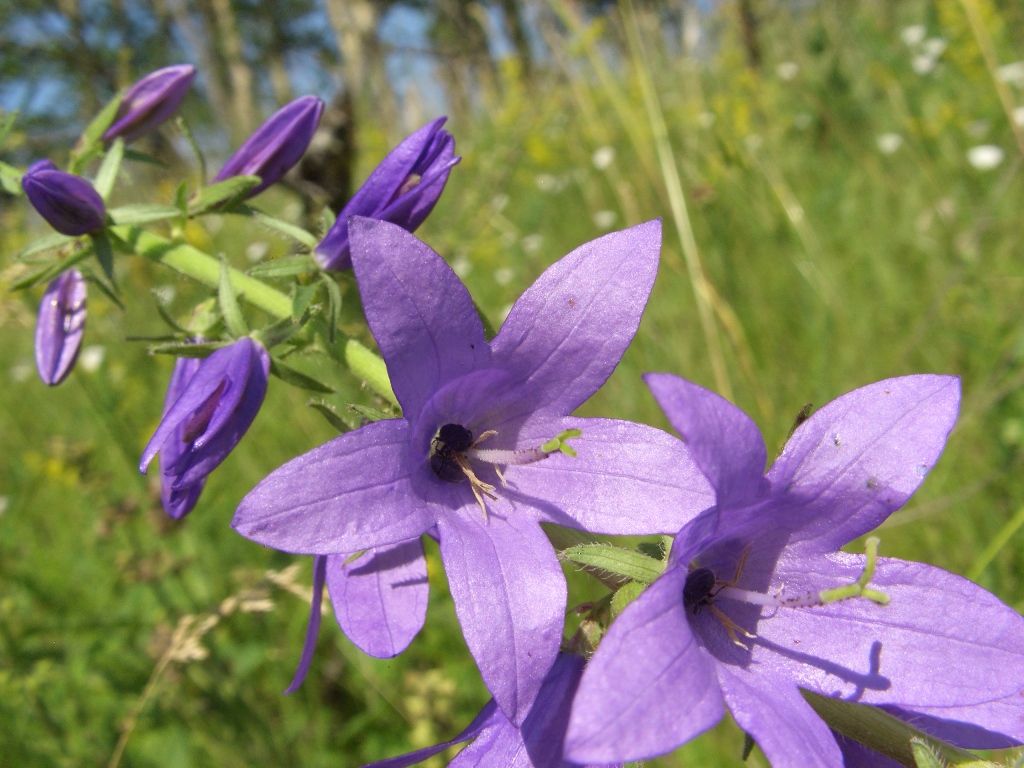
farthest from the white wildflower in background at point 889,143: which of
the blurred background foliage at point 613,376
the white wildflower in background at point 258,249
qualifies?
the white wildflower in background at point 258,249

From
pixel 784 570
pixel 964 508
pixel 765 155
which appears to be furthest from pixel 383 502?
pixel 765 155

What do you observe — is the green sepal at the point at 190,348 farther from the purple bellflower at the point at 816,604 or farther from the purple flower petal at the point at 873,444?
the purple flower petal at the point at 873,444

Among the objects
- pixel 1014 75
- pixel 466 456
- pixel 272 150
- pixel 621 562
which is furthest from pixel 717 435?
pixel 1014 75

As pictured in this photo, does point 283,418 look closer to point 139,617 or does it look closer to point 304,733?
point 139,617

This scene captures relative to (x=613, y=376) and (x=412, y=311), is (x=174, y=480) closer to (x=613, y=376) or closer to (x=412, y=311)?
(x=412, y=311)

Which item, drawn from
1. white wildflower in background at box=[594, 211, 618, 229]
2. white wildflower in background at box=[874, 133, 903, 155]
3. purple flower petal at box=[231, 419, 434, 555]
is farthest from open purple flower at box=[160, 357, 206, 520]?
white wildflower in background at box=[874, 133, 903, 155]
